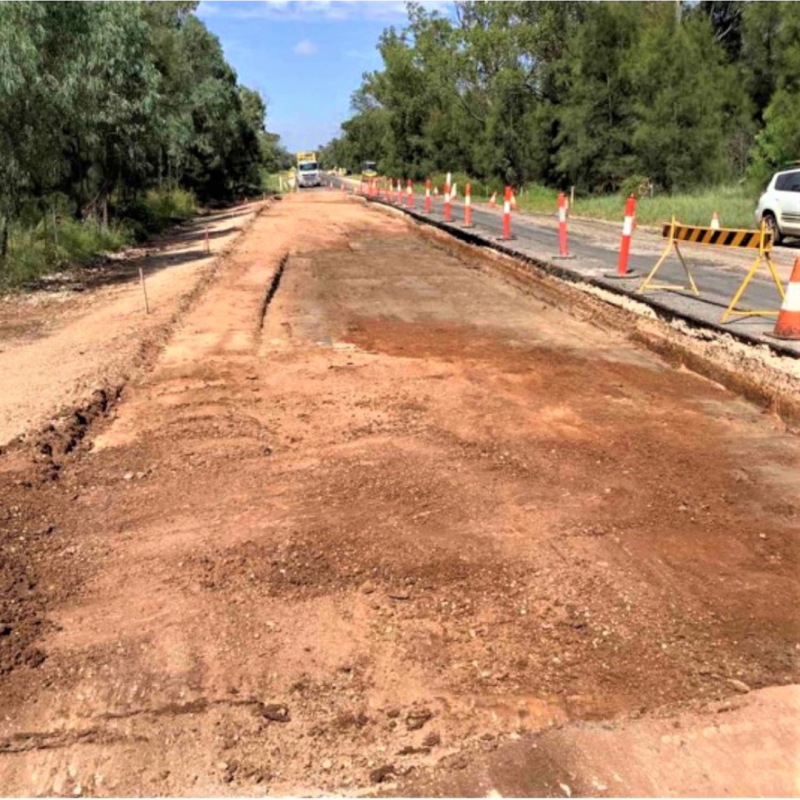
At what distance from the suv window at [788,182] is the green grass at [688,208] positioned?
2.75 metres

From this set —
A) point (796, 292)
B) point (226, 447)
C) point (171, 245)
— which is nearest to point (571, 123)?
point (171, 245)

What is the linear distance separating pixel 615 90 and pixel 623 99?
0.71 metres

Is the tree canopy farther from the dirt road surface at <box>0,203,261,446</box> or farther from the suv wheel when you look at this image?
the suv wheel

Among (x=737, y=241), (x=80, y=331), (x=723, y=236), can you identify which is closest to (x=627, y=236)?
(x=723, y=236)

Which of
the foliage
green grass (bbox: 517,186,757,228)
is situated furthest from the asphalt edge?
the foliage

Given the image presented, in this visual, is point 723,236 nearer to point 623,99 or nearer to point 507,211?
point 507,211

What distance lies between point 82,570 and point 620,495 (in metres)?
3.29

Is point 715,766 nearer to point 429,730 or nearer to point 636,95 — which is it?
point 429,730

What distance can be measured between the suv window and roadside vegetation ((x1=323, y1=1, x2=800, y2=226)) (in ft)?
10.6

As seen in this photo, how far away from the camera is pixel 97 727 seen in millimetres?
3123

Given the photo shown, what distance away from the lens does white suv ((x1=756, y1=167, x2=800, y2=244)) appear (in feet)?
59.9

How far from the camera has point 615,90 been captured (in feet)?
127

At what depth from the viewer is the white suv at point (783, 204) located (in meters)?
18.3

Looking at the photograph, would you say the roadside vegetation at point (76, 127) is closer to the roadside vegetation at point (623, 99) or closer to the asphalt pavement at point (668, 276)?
the asphalt pavement at point (668, 276)
